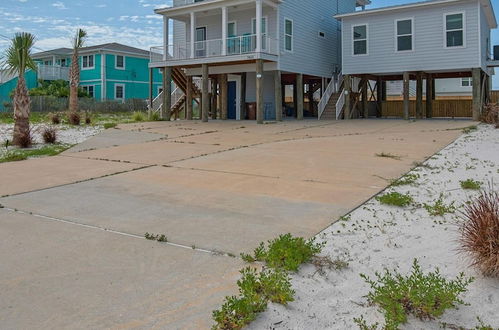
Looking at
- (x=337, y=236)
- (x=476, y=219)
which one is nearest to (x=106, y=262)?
(x=337, y=236)

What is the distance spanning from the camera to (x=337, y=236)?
488 centimetres

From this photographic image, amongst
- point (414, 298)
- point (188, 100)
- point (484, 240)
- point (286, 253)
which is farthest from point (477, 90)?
point (414, 298)

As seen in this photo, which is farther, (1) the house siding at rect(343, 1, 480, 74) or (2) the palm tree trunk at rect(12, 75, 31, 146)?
(1) the house siding at rect(343, 1, 480, 74)

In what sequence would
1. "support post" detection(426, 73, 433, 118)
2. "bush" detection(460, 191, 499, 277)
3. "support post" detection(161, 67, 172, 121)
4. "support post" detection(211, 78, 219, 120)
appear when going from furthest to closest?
1. "support post" detection(211, 78, 219, 120)
2. "support post" detection(426, 73, 433, 118)
3. "support post" detection(161, 67, 172, 121)
4. "bush" detection(460, 191, 499, 277)

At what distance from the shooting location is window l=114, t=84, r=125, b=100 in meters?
42.7

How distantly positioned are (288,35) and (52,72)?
27.3 metres

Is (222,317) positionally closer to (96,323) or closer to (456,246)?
(96,323)

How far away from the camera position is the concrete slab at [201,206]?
5.04m

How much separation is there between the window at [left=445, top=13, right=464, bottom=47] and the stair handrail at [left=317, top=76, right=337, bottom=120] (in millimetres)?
6810

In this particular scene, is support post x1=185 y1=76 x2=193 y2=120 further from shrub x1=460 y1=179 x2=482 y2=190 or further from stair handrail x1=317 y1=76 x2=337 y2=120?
shrub x1=460 y1=179 x2=482 y2=190

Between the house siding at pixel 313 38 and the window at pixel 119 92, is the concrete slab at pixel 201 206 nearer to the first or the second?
the house siding at pixel 313 38

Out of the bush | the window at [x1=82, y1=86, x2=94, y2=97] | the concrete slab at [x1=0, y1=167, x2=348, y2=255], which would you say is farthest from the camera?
the window at [x1=82, y1=86, x2=94, y2=97]

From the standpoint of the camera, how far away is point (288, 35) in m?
24.0

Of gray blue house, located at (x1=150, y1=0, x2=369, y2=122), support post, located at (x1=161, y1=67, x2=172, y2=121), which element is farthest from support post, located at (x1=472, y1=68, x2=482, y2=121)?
support post, located at (x1=161, y1=67, x2=172, y2=121)
